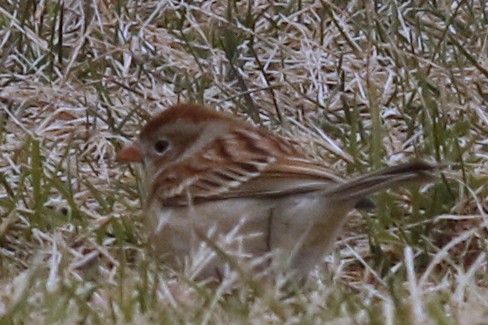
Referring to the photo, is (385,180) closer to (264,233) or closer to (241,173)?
(264,233)

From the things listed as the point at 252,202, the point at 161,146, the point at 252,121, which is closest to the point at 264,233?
the point at 252,202

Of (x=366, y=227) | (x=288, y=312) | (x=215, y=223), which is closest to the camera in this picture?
(x=288, y=312)

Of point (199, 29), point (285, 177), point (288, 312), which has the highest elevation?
point (199, 29)

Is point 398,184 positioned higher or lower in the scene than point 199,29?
lower

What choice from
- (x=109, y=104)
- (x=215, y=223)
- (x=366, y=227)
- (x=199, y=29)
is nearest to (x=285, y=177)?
(x=215, y=223)

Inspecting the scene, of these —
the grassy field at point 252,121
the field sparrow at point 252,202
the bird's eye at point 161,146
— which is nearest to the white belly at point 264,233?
the field sparrow at point 252,202

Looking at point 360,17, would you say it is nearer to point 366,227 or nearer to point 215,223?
point 366,227

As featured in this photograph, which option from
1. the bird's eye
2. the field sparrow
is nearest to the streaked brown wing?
the field sparrow
